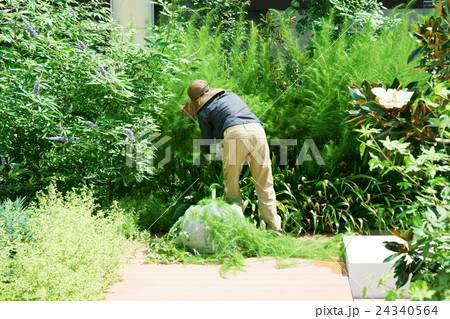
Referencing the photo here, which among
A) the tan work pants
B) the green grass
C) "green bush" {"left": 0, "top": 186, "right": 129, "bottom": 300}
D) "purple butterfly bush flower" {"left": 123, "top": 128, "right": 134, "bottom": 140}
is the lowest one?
the green grass

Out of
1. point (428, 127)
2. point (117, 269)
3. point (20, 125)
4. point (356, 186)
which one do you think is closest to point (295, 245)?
point (356, 186)

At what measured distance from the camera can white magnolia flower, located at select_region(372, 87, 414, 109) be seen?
2807 mm

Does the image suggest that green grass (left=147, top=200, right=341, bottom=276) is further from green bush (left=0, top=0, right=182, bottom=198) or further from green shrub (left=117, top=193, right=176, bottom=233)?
green bush (left=0, top=0, right=182, bottom=198)

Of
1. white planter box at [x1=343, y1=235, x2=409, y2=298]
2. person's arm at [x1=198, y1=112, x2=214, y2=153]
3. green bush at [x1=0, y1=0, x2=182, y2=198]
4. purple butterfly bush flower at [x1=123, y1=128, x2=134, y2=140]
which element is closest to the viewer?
white planter box at [x1=343, y1=235, x2=409, y2=298]

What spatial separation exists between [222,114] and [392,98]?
8.51ft

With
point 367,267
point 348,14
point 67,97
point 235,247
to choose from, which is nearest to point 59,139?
point 67,97

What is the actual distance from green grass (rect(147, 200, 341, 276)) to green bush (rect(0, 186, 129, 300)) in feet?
2.26

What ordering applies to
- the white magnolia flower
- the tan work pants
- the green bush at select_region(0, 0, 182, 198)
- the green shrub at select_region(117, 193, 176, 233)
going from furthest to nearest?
the green shrub at select_region(117, 193, 176, 233)
the tan work pants
the green bush at select_region(0, 0, 182, 198)
the white magnolia flower

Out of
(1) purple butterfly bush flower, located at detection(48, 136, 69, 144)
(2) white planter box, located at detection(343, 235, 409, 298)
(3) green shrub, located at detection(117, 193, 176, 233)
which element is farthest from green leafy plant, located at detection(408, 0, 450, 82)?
(3) green shrub, located at detection(117, 193, 176, 233)

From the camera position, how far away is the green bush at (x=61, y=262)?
318cm

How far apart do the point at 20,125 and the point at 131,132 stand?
105cm

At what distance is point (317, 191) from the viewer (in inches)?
227

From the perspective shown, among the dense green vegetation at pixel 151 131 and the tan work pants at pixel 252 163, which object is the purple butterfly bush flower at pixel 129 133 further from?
the tan work pants at pixel 252 163

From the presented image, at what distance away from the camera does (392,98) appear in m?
2.82
